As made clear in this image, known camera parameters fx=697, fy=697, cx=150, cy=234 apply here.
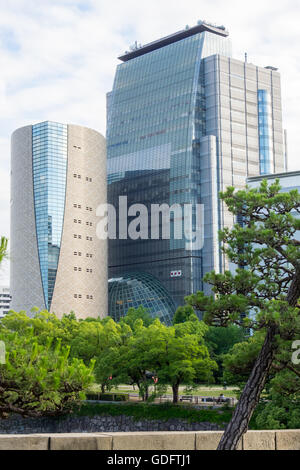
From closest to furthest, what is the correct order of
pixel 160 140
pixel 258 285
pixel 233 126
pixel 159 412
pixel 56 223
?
pixel 258 285
pixel 159 412
pixel 56 223
pixel 160 140
pixel 233 126

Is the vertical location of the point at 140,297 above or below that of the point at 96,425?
above

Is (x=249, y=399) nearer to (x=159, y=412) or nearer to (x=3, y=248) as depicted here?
(x=3, y=248)

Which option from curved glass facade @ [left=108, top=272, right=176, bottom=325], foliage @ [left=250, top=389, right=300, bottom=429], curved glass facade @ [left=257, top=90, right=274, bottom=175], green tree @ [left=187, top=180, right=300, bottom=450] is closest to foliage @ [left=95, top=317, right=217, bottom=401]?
foliage @ [left=250, top=389, right=300, bottom=429]

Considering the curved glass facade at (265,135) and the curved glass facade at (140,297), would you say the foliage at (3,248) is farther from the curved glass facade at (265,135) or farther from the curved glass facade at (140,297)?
the curved glass facade at (265,135)

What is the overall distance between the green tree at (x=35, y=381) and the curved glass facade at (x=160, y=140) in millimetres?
113736

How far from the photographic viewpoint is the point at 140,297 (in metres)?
139

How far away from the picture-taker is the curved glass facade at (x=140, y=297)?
13550 centimetres

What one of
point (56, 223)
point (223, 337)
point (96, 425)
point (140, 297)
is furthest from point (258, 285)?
point (140, 297)

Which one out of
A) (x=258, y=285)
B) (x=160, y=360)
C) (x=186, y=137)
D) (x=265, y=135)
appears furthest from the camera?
(x=265, y=135)

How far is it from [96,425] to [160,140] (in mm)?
81828

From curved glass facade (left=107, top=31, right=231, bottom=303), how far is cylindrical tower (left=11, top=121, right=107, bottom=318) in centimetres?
1411

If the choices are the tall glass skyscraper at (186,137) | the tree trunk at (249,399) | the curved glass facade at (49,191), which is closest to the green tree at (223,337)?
the tall glass skyscraper at (186,137)

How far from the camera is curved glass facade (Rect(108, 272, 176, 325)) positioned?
136 meters
